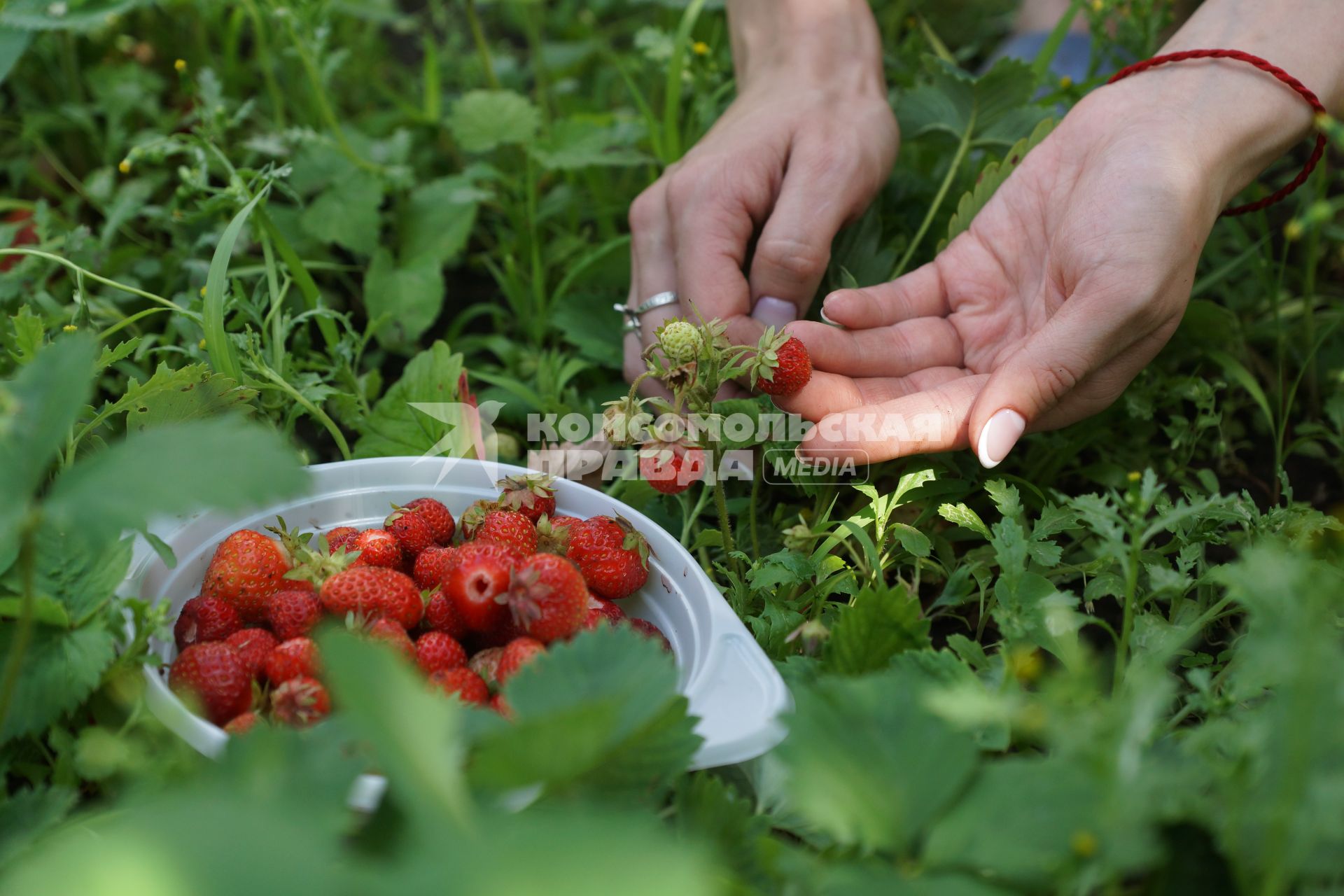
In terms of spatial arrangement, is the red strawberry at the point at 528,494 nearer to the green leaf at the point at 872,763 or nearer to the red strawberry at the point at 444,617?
the red strawberry at the point at 444,617

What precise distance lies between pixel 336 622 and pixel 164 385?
407mm

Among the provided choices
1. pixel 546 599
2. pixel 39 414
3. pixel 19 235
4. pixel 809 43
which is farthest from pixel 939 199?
pixel 19 235

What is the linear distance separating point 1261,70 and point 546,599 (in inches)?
53.9

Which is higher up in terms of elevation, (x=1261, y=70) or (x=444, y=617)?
(x=1261, y=70)

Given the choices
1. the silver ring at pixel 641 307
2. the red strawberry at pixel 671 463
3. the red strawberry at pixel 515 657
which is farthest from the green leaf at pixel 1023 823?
the silver ring at pixel 641 307

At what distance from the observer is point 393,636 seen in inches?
41.6

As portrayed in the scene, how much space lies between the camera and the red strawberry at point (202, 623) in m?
1.09

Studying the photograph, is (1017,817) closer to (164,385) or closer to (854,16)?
(164,385)

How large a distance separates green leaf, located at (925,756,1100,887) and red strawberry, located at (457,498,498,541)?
727 mm

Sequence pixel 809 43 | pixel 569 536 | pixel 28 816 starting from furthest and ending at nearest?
pixel 809 43 → pixel 569 536 → pixel 28 816

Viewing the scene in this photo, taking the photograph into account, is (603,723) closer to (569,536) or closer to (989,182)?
(569,536)

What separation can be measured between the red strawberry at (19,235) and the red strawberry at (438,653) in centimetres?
123

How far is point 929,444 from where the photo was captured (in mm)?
1351

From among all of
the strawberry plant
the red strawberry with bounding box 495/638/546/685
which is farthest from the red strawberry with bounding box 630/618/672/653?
the red strawberry with bounding box 495/638/546/685
